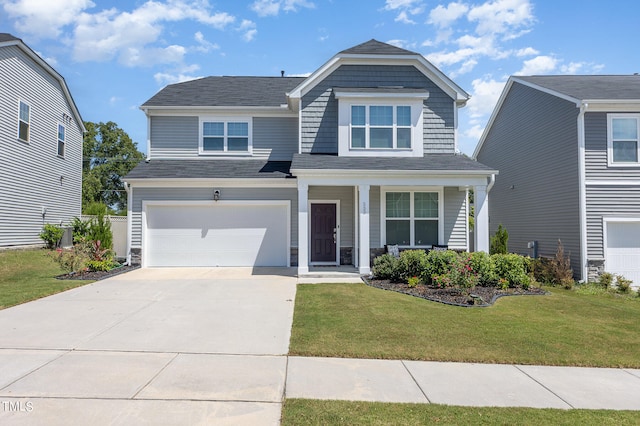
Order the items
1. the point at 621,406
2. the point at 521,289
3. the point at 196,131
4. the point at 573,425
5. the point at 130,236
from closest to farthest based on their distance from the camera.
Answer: the point at 573,425 < the point at 621,406 < the point at 521,289 < the point at 130,236 < the point at 196,131

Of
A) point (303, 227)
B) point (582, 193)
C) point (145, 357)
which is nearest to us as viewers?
point (145, 357)

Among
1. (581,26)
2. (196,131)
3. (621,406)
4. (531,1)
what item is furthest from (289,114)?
(621,406)

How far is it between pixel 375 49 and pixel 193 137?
7231 mm

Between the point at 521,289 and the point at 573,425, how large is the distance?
6777mm

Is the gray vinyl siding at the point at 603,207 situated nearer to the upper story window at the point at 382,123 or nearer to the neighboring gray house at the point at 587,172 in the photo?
the neighboring gray house at the point at 587,172

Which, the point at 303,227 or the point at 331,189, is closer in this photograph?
the point at 303,227

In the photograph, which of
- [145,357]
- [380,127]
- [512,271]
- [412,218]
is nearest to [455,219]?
[412,218]

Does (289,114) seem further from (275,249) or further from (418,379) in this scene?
(418,379)

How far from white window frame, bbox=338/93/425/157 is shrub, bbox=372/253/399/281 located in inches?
141

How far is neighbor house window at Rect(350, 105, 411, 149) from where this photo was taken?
1234 centimetres

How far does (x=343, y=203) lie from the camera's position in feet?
43.5

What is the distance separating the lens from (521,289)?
9.54 meters

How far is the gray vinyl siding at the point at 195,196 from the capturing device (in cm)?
1288

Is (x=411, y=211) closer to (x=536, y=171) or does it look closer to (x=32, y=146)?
(x=536, y=171)
